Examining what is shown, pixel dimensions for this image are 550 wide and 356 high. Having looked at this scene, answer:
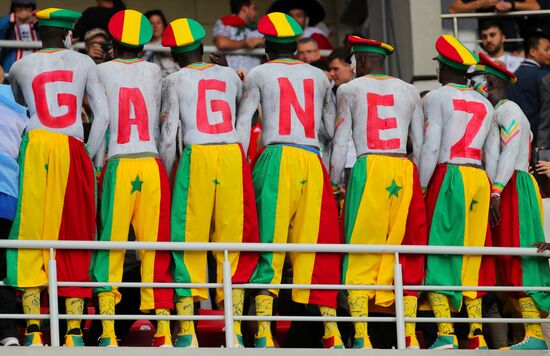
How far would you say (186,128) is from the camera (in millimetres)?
12211

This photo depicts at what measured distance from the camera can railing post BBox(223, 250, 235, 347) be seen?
1129 cm

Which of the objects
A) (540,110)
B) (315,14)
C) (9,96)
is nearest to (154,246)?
(9,96)

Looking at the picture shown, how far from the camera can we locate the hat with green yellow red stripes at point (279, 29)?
12398mm

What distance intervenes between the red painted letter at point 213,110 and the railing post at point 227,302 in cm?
102

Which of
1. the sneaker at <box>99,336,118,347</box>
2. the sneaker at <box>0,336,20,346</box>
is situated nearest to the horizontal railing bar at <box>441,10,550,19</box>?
the sneaker at <box>99,336,118,347</box>

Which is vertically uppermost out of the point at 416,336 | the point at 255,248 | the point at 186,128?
the point at 186,128

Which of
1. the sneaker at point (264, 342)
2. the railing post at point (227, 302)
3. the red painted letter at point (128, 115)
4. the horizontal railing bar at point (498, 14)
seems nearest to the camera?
the railing post at point (227, 302)

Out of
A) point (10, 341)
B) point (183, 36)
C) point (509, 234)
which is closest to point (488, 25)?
point (509, 234)

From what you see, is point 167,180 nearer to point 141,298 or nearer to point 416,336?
point 141,298

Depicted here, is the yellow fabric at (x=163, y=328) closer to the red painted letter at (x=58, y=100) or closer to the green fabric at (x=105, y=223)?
the green fabric at (x=105, y=223)

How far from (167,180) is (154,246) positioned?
0.70m

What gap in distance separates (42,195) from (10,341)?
1.01 m

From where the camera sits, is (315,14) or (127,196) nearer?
(127,196)

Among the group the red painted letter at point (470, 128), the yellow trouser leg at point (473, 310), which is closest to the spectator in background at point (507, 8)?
the red painted letter at point (470, 128)
